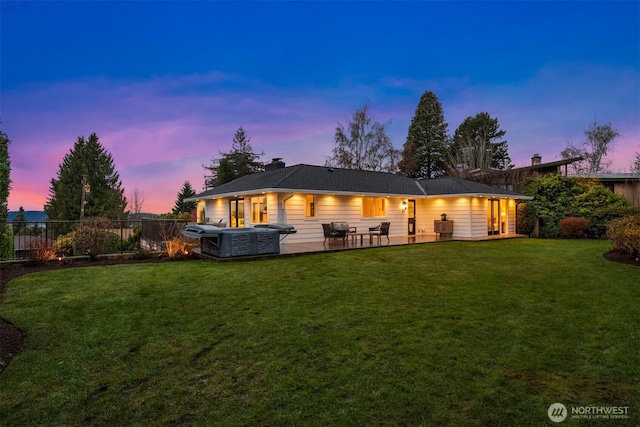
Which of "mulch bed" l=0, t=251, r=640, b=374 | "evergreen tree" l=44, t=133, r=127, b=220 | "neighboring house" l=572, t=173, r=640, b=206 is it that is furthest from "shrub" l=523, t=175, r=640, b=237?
"evergreen tree" l=44, t=133, r=127, b=220

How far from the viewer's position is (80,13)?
1047 centimetres

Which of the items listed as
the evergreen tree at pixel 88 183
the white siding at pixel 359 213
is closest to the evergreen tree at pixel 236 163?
the evergreen tree at pixel 88 183

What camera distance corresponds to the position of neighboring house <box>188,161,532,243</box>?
14250mm

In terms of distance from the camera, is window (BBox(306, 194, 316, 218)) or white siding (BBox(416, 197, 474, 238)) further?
white siding (BBox(416, 197, 474, 238))

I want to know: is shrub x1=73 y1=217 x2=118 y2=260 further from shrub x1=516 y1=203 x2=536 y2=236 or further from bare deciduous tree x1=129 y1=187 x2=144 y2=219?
bare deciduous tree x1=129 y1=187 x2=144 y2=219

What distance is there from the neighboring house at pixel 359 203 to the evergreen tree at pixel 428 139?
19.4 m

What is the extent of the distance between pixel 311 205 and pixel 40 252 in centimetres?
933

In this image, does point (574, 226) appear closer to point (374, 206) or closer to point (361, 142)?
point (374, 206)

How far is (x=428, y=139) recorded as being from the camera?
126 feet

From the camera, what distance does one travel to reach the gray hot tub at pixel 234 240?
31.8ft

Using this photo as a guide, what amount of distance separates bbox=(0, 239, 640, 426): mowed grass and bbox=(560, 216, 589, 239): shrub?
36.5ft

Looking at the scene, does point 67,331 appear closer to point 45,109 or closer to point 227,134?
point 45,109

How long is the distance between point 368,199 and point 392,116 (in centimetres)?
1824

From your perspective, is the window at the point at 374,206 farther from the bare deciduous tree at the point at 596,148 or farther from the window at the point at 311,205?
the bare deciduous tree at the point at 596,148
